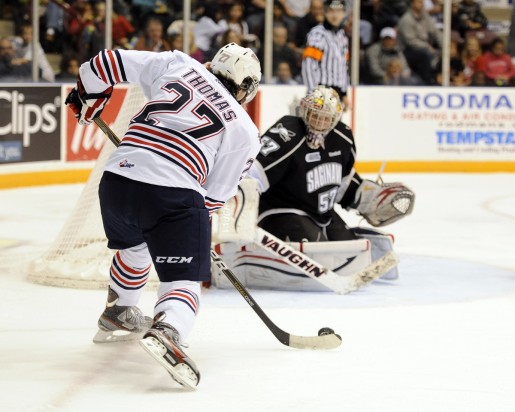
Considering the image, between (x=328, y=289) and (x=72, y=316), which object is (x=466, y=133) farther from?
(x=72, y=316)

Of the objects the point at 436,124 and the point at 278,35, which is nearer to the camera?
the point at 278,35

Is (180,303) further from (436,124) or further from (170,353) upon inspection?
(436,124)

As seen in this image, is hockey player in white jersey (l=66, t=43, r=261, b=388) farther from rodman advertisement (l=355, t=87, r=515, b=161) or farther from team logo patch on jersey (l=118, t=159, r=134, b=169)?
rodman advertisement (l=355, t=87, r=515, b=161)

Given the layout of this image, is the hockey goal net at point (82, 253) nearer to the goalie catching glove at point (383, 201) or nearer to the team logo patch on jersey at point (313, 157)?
the team logo patch on jersey at point (313, 157)

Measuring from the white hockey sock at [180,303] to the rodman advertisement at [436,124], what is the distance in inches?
246

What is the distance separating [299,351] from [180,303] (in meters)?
0.56

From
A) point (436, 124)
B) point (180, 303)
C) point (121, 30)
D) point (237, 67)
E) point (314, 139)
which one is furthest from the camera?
point (436, 124)

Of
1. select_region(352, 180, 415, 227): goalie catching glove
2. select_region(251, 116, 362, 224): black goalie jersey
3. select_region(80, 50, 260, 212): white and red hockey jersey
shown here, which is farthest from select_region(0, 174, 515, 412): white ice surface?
select_region(80, 50, 260, 212): white and red hockey jersey

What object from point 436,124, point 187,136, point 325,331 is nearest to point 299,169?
point 325,331

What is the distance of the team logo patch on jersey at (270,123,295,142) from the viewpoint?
14.6 feet

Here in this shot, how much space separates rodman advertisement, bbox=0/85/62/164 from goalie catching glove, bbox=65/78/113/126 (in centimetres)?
411

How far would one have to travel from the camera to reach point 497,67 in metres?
9.84

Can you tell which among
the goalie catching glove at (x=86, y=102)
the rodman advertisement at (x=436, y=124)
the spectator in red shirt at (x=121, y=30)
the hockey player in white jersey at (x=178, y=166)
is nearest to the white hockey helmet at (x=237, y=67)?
the hockey player in white jersey at (x=178, y=166)

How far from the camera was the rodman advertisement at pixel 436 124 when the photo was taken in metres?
9.16
